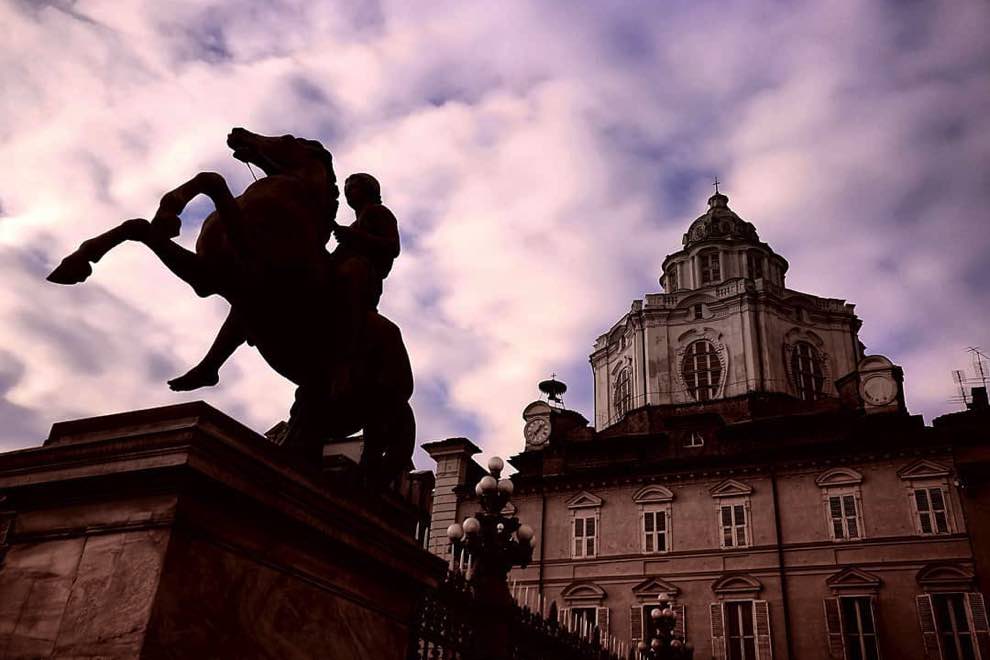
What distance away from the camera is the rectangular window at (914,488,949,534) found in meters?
27.2

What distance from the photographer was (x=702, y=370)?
4059cm

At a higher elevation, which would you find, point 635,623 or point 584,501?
point 584,501

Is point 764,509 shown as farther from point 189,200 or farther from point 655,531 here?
point 189,200

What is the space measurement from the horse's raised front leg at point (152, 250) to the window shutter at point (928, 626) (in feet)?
93.1

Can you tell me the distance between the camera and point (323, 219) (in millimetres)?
4980

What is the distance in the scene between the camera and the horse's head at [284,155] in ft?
16.4

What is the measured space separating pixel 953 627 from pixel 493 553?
2176cm

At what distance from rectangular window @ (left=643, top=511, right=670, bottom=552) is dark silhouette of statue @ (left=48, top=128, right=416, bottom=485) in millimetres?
27125

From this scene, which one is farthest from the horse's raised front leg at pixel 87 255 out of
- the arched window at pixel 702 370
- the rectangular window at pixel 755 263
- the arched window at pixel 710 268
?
the rectangular window at pixel 755 263

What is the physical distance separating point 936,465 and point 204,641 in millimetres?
29788

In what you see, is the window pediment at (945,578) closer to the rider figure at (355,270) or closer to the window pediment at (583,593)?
the window pediment at (583,593)

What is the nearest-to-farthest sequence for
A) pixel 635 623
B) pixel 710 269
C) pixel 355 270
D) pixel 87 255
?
pixel 87 255
pixel 355 270
pixel 635 623
pixel 710 269

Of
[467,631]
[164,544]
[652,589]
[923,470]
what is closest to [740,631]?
[652,589]

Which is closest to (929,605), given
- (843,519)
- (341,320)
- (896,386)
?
(843,519)
